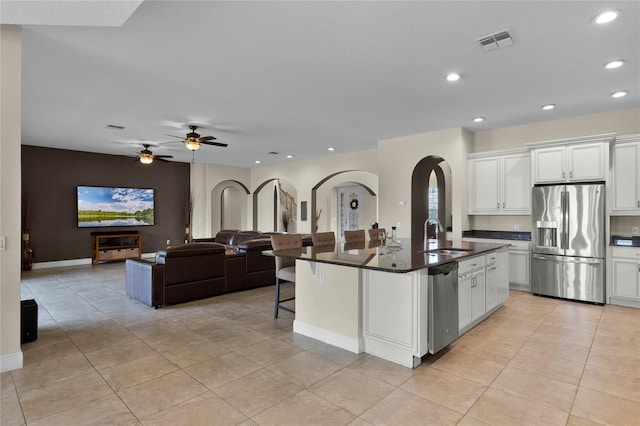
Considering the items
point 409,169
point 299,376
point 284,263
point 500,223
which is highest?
point 409,169

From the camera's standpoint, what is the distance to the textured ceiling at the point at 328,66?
2699 mm

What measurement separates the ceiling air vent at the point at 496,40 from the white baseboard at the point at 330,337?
9.68 ft

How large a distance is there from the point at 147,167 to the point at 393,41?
8789 mm

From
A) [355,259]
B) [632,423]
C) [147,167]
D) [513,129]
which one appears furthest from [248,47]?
[147,167]

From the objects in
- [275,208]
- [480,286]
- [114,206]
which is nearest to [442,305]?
[480,286]

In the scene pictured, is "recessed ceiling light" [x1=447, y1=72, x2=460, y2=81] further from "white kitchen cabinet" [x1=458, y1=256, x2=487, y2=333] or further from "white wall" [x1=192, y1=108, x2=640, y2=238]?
"white wall" [x1=192, y1=108, x2=640, y2=238]

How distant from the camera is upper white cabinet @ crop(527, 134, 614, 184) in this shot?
15.8 ft

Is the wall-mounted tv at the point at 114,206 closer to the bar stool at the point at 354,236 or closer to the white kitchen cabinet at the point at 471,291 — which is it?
the bar stool at the point at 354,236

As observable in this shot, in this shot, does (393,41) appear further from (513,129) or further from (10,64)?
(513,129)

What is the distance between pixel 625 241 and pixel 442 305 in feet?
11.9

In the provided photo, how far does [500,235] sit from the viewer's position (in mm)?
6023

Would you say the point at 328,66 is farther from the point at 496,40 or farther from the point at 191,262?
the point at 191,262

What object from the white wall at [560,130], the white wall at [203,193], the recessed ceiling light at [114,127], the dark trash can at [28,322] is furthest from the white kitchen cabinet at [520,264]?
the white wall at [203,193]

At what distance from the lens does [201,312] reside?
14.8 feet
